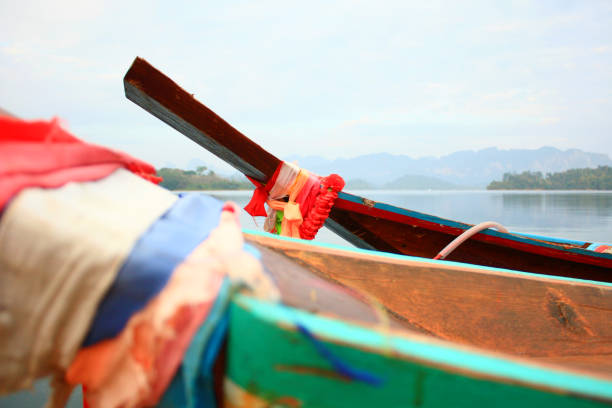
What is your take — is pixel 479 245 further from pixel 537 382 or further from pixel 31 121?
pixel 31 121

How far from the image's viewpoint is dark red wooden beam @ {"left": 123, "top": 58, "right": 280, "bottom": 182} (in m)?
2.13

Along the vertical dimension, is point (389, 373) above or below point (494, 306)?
above

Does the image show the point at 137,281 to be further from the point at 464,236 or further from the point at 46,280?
the point at 464,236

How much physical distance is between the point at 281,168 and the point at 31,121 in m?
1.73

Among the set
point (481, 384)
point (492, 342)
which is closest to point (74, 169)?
point (481, 384)

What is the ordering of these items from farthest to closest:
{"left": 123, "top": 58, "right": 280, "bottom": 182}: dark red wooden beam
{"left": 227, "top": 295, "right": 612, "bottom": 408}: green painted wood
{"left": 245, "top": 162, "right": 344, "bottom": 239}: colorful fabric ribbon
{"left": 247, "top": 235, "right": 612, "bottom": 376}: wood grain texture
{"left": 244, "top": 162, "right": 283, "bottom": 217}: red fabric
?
1. {"left": 244, "top": 162, "right": 283, "bottom": 217}: red fabric
2. {"left": 245, "top": 162, "right": 344, "bottom": 239}: colorful fabric ribbon
3. {"left": 123, "top": 58, "right": 280, "bottom": 182}: dark red wooden beam
4. {"left": 247, "top": 235, "right": 612, "bottom": 376}: wood grain texture
5. {"left": 227, "top": 295, "right": 612, "bottom": 408}: green painted wood

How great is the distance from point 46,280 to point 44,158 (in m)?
0.30

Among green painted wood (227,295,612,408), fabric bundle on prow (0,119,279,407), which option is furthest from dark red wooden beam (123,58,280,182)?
green painted wood (227,295,612,408)

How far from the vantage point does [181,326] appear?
27.1 inches

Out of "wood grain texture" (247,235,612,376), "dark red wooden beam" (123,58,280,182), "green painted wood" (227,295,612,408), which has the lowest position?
"wood grain texture" (247,235,612,376)

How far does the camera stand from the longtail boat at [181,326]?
638mm

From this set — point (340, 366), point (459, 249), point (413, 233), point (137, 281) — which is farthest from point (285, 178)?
point (340, 366)

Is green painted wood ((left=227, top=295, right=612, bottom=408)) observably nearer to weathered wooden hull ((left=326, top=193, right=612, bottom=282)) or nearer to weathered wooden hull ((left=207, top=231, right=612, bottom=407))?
weathered wooden hull ((left=207, top=231, right=612, bottom=407))

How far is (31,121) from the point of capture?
2.90 ft
